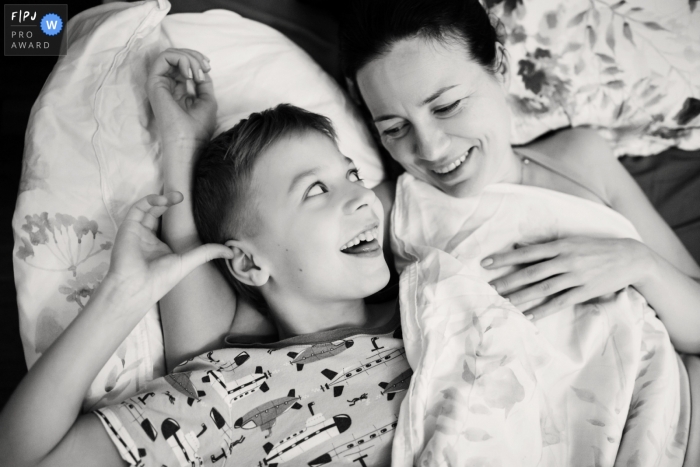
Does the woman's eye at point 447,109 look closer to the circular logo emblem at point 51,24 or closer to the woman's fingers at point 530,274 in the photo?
the woman's fingers at point 530,274

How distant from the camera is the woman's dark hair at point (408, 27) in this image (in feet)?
3.78

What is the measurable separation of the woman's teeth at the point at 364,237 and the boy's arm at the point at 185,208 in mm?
327

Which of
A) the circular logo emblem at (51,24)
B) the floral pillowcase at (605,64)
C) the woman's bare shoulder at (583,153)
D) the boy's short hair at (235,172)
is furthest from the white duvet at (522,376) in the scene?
the circular logo emblem at (51,24)

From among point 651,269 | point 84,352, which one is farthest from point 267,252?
point 651,269

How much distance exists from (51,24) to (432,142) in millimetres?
1120

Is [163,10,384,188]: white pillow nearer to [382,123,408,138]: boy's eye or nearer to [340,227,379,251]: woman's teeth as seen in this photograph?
[382,123,408,138]: boy's eye

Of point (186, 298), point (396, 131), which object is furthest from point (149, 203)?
point (396, 131)

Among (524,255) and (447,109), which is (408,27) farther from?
(524,255)

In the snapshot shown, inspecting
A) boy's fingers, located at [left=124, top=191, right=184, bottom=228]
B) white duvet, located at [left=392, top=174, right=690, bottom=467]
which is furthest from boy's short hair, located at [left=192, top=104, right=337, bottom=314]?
white duvet, located at [left=392, top=174, right=690, bottom=467]

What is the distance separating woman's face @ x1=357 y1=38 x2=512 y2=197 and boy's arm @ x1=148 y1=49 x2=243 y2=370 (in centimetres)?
41

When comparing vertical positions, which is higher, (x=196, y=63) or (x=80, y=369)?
(x=196, y=63)

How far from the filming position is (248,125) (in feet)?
3.73

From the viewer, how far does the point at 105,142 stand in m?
1.19

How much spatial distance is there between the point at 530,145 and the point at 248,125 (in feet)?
2.92
